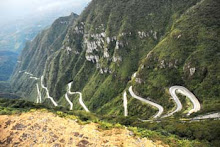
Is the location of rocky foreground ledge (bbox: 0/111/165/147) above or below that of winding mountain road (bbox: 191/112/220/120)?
above

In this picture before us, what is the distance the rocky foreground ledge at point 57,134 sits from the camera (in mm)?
50000

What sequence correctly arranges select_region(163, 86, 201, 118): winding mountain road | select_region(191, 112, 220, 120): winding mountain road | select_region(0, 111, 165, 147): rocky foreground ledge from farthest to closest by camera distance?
select_region(163, 86, 201, 118): winding mountain road < select_region(191, 112, 220, 120): winding mountain road < select_region(0, 111, 165, 147): rocky foreground ledge

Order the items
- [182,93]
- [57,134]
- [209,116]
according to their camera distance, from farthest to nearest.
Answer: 1. [182,93]
2. [209,116]
3. [57,134]

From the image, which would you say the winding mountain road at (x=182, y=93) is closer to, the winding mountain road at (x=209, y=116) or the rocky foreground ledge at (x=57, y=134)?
the winding mountain road at (x=209, y=116)

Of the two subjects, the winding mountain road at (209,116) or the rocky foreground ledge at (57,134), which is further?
the winding mountain road at (209,116)

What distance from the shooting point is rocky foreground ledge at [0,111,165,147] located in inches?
1969

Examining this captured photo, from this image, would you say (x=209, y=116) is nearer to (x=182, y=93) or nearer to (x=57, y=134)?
(x=182, y=93)

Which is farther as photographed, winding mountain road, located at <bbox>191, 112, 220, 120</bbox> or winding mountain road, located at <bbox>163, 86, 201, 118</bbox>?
winding mountain road, located at <bbox>163, 86, 201, 118</bbox>

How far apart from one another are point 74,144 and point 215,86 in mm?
137029

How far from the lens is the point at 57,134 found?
54688 mm

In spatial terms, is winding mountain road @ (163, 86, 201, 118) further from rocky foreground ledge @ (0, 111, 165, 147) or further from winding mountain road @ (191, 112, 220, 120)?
rocky foreground ledge @ (0, 111, 165, 147)

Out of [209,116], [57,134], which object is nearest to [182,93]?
[209,116]

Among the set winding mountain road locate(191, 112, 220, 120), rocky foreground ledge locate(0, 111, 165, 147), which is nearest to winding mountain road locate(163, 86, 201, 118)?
A: winding mountain road locate(191, 112, 220, 120)

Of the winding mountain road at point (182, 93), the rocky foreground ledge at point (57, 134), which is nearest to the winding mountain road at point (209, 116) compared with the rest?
the winding mountain road at point (182, 93)
